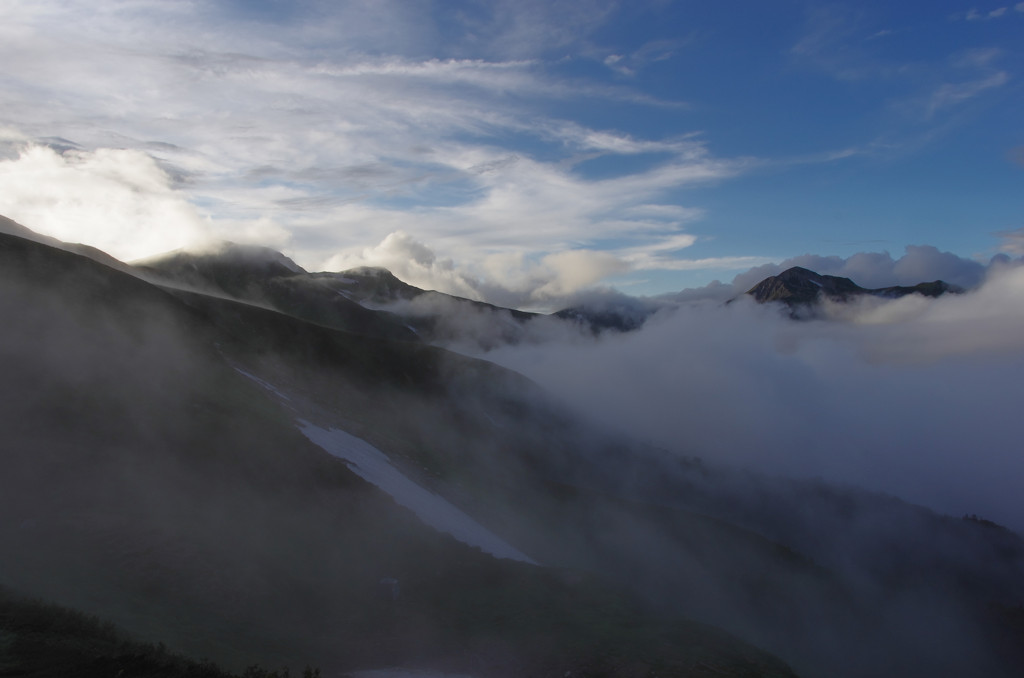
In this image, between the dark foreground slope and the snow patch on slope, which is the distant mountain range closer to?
the dark foreground slope

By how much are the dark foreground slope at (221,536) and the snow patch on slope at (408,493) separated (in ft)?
8.66

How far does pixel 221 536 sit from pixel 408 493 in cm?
1853

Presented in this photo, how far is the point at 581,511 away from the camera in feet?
262

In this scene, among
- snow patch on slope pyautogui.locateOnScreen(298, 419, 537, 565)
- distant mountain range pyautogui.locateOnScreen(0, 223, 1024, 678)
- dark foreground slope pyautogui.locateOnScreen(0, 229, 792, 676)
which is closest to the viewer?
dark foreground slope pyautogui.locateOnScreen(0, 229, 792, 676)

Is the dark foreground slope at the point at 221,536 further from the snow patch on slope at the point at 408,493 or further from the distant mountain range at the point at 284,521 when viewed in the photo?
the snow patch on slope at the point at 408,493

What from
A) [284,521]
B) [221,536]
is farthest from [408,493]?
[221,536]

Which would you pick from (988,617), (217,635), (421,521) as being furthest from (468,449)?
(988,617)

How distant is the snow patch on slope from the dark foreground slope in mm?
2641

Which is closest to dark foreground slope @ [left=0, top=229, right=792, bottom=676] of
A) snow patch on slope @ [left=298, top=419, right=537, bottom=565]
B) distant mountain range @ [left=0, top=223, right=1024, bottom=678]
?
distant mountain range @ [left=0, top=223, right=1024, bottom=678]

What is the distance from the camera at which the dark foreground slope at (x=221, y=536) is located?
87.5 feet

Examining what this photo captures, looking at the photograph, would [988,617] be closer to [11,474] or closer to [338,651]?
[338,651]

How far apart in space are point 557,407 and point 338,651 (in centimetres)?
12587

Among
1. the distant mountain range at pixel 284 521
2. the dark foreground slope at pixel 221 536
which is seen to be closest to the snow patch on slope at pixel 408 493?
the distant mountain range at pixel 284 521

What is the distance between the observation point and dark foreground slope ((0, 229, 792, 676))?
87.5ft
